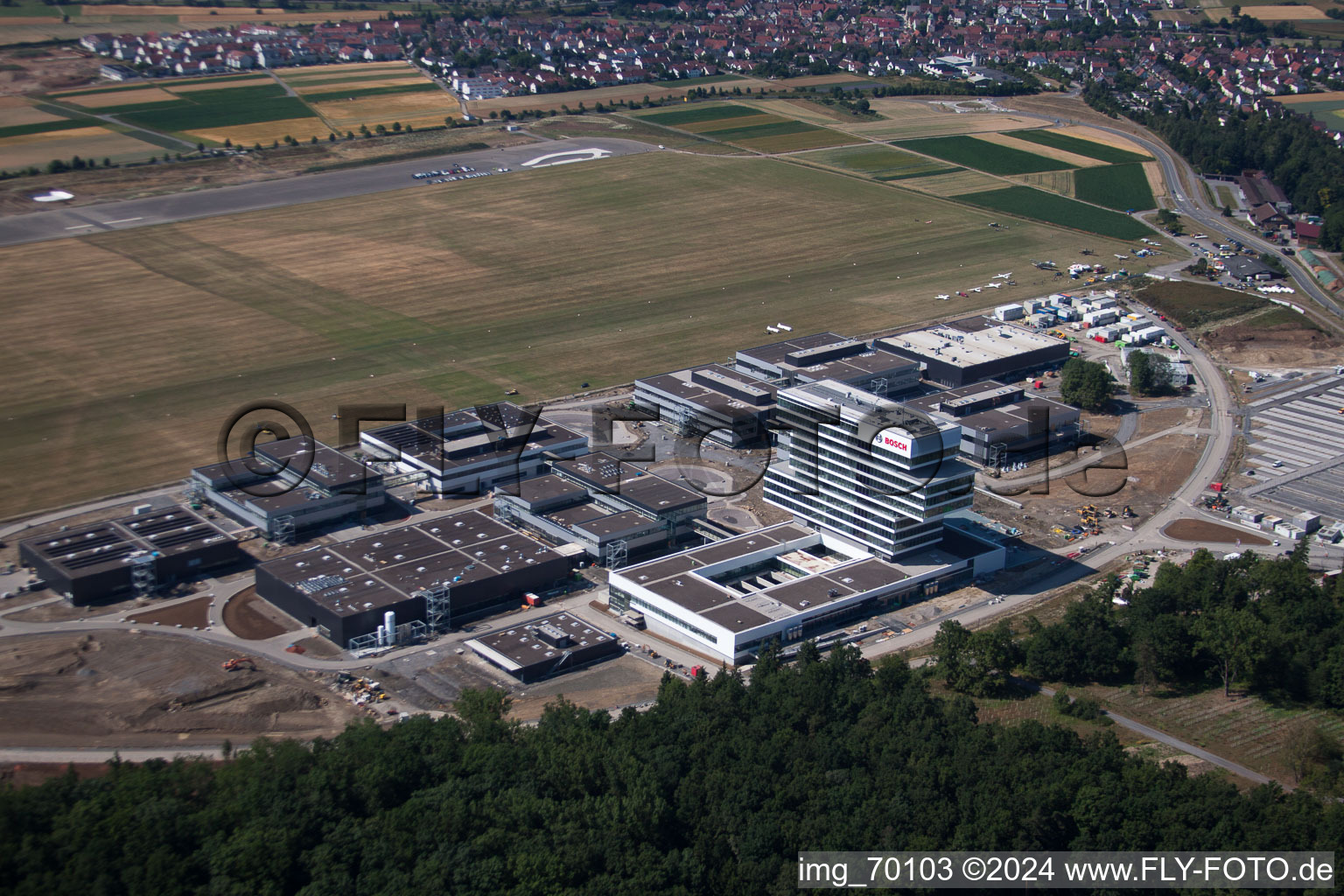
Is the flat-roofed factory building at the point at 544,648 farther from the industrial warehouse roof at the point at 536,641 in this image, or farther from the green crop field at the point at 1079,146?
the green crop field at the point at 1079,146

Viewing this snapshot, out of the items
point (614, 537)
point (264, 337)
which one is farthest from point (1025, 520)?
point (264, 337)

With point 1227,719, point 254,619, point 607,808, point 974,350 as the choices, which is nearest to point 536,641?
point 254,619

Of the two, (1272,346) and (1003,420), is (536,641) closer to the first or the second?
(1003,420)

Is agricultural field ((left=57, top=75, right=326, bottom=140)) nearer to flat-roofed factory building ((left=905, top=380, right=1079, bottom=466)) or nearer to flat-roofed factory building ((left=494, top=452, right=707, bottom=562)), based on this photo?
flat-roofed factory building ((left=494, top=452, right=707, bottom=562))

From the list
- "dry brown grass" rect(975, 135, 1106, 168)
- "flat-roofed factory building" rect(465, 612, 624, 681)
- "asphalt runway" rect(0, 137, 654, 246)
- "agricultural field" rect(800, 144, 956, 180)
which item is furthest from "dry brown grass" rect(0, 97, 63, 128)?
"flat-roofed factory building" rect(465, 612, 624, 681)

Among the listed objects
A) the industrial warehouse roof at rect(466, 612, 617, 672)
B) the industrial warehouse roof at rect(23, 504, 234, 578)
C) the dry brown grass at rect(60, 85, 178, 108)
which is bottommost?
the industrial warehouse roof at rect(466, 612, 617, 672)
